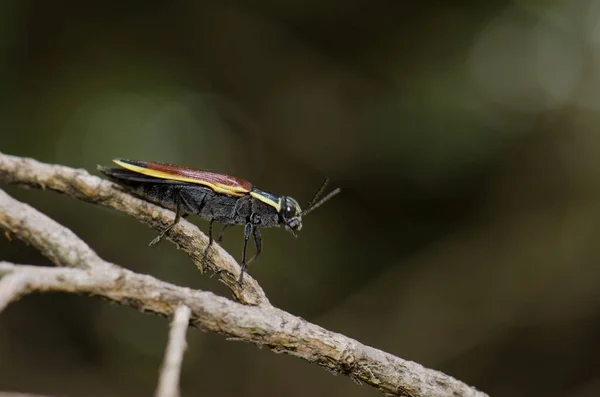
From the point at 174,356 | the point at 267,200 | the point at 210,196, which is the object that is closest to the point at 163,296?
the point at 174,356

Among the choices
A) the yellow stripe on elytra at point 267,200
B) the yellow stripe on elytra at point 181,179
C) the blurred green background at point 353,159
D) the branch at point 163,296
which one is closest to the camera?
the branch at point 163,296

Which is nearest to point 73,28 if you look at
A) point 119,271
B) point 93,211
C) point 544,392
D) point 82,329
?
point 93,211

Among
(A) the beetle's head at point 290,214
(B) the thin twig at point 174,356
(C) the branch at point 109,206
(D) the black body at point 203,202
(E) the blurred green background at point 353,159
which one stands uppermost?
(E) the blurred green background at point 353,159

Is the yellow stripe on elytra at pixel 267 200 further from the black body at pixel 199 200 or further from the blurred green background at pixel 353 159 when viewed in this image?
the blurred green background at pixel 353 159

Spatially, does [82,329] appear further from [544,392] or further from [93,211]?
[544,392]

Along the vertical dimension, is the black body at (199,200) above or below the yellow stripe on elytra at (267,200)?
below

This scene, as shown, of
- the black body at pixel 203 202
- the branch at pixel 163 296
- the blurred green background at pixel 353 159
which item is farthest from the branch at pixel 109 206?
the blurred green background at pixel 353 159
